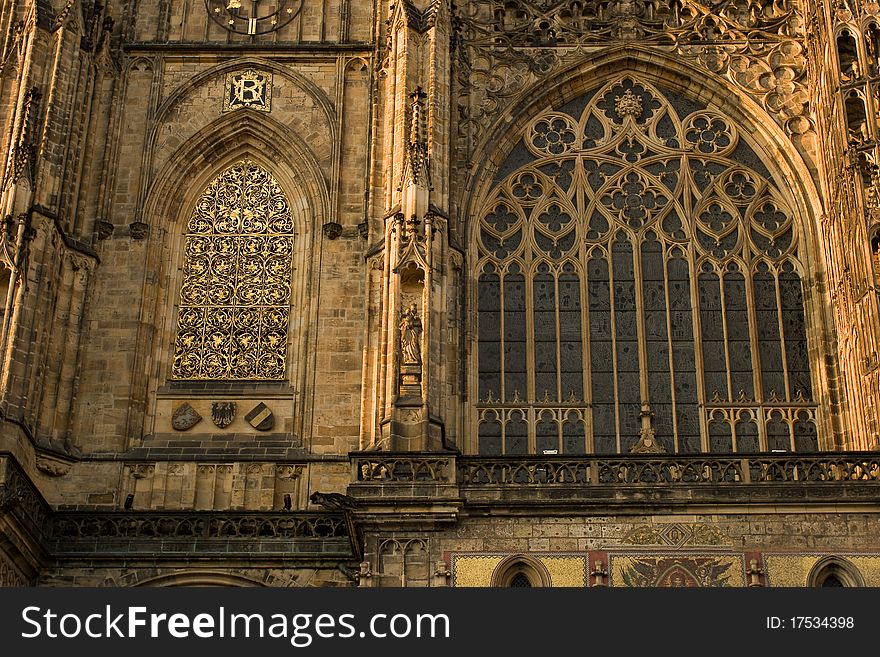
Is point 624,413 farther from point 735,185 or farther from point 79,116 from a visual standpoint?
point 79,116

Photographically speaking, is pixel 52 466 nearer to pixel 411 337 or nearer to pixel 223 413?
pixel 223 413

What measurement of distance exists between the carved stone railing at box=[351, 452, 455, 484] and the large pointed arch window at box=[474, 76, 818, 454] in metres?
3.24

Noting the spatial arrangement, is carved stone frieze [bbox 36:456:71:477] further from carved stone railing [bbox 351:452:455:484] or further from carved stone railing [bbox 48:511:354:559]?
carved stone railing [bbox 351:452:455:484]

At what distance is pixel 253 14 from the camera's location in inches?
1239

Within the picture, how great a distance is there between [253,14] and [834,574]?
14990 millimetres

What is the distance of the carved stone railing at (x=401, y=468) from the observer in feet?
79.6

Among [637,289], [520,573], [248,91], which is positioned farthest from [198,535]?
[248,91]

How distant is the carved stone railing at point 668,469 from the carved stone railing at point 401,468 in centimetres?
27

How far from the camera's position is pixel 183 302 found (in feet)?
95.2

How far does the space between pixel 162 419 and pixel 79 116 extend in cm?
543

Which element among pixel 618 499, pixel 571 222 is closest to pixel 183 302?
pixel 571 222

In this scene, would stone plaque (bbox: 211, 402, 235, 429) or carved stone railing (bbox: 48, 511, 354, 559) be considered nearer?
carved stone railing (bbox: 48, 511, 354, 559)

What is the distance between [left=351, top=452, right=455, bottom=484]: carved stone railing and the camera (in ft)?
79.6

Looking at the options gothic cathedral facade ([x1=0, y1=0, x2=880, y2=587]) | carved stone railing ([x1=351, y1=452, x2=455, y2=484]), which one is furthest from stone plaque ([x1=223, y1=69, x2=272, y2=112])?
carved stone railing ([x1=351, y1=452, x2=455, y2=484])
